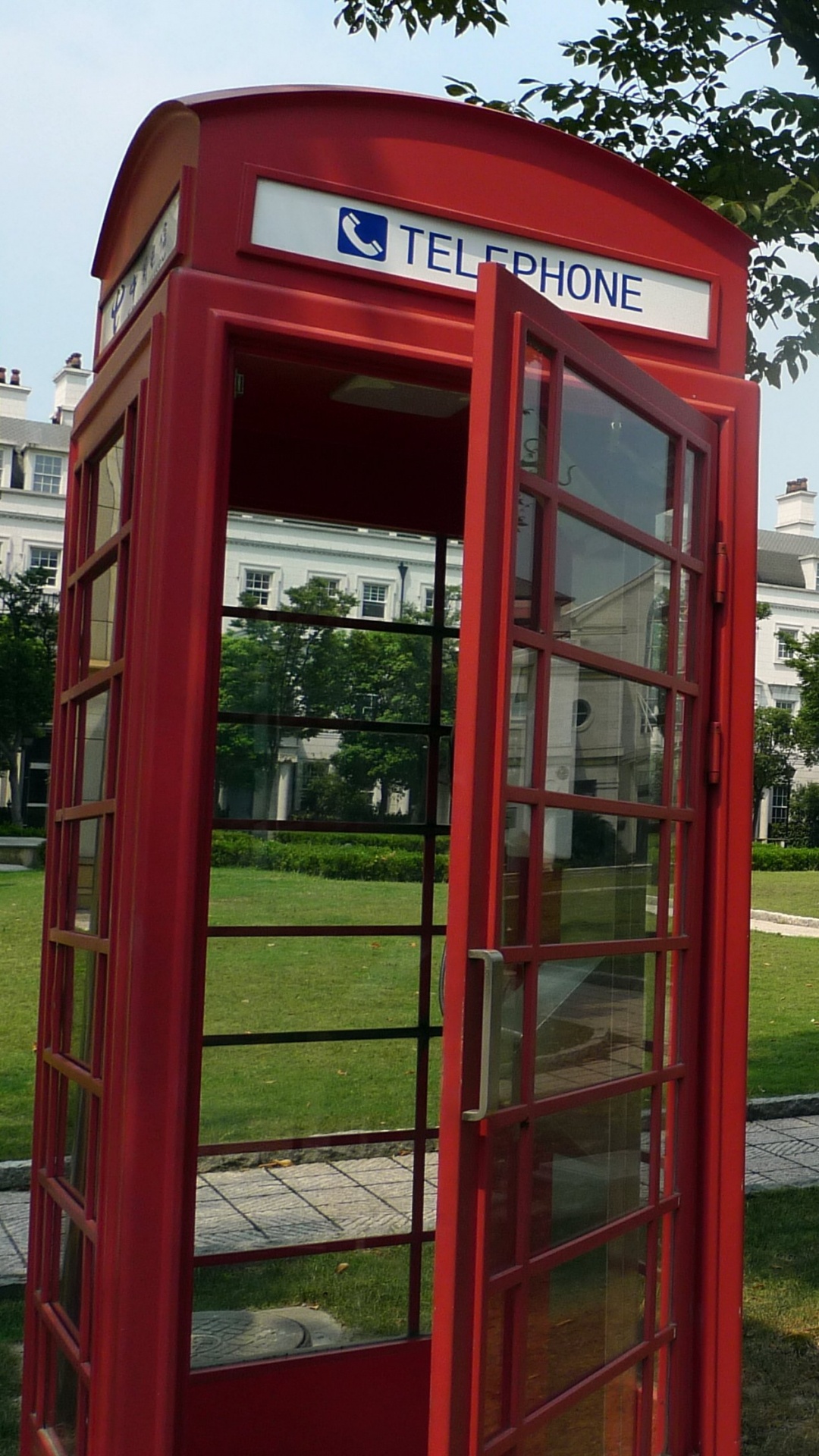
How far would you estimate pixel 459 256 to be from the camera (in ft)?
8.84

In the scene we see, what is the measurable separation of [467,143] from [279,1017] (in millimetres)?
2210

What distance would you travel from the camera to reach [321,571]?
145 inches

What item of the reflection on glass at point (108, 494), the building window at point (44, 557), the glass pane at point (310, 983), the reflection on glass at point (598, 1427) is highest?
the building window at point (44, 557)

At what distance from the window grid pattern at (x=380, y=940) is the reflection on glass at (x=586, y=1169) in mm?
1055

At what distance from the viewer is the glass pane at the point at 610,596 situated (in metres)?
2.52

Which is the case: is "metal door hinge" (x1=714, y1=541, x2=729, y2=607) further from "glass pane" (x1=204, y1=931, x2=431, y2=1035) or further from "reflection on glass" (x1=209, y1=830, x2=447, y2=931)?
"glass pane" (x1=204, y1=931, x2=431, y2=1035)

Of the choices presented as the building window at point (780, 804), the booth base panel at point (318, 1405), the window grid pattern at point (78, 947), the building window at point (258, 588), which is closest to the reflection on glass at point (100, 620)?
the window grid pattern at point (78, 947)

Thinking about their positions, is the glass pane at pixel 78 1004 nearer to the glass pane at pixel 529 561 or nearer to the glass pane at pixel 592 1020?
the glass pane at pixel 592 1020

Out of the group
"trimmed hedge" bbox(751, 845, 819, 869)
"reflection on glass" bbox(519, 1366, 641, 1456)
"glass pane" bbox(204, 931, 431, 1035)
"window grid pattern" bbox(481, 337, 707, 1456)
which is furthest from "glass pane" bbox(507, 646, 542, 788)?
"trimmed hedge" bbox(751, 845, 819, 869)

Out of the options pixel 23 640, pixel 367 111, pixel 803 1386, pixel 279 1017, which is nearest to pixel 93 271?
pixel 367 111

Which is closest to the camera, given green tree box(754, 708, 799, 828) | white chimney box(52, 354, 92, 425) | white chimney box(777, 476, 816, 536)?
green tree box(754, 708, 799, 828)

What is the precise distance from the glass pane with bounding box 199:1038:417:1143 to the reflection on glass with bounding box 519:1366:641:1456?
109cm

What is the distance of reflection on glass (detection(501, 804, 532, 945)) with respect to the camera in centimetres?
232

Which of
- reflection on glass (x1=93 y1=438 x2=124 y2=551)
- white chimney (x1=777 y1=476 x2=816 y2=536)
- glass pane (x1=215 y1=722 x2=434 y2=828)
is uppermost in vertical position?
white chimney (x1=777 y1=476 x2=816 y2=536)
